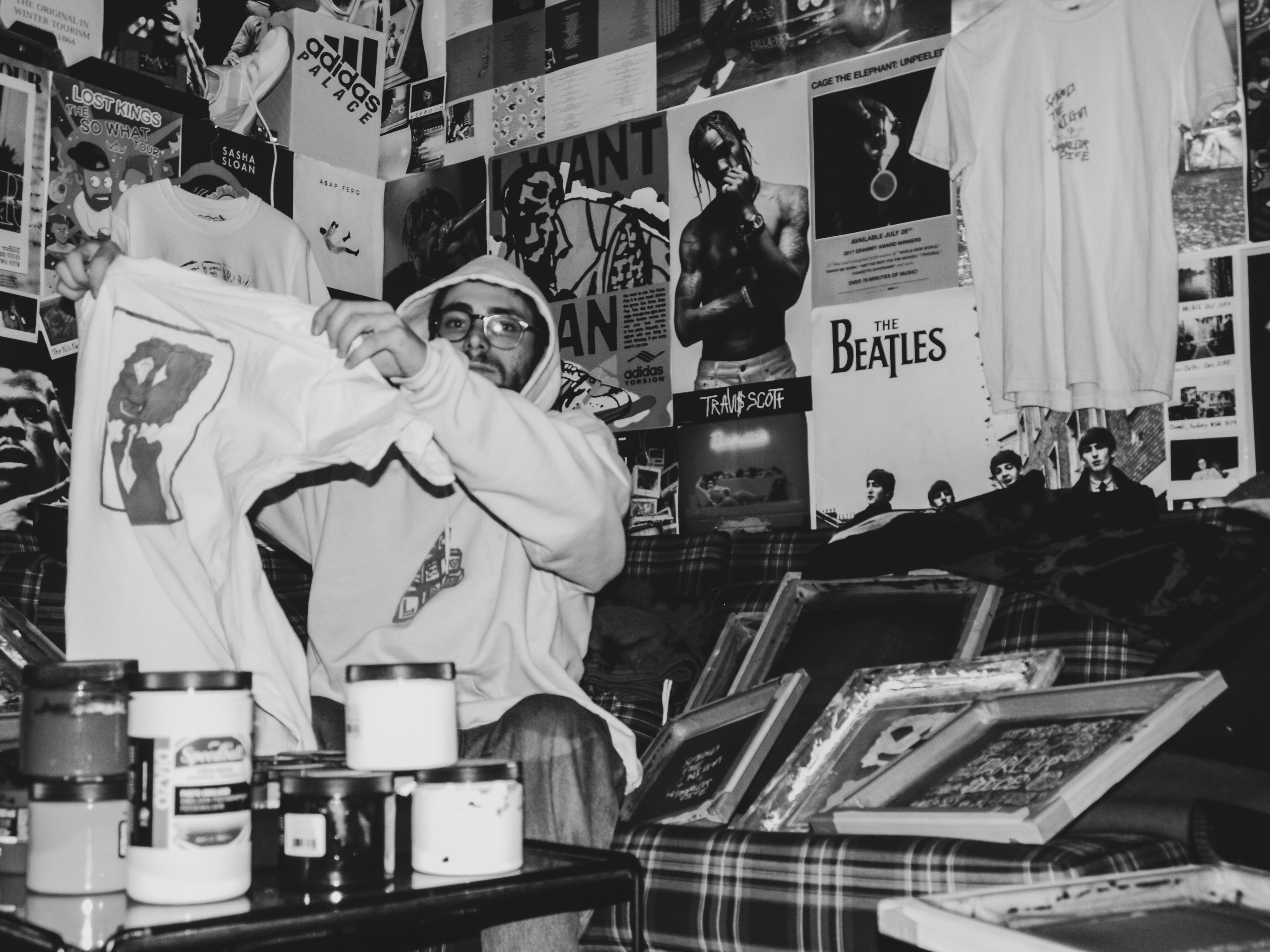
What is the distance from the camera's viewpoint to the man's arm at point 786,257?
2.89 metres

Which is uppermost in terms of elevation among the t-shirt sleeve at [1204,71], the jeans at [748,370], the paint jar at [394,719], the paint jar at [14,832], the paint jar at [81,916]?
the t-shirt sleeve at [1204,71]

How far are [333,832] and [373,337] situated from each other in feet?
1.94

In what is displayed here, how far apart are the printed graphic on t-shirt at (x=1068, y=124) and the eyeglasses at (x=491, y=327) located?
3.91ft

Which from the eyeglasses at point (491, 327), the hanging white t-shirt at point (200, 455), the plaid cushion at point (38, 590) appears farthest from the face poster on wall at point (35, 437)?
the hanging white t-shirt at point (200, 455)

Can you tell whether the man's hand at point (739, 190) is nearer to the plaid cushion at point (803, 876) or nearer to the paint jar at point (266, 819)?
the plaid cushion at point (803, 876)

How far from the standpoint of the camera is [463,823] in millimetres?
1020

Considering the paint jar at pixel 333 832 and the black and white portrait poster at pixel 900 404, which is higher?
the black and white portrait poster at pixel 900 404

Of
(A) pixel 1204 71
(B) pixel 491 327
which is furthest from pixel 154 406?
(A) pixel 1204 71

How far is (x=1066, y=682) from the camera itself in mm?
1850

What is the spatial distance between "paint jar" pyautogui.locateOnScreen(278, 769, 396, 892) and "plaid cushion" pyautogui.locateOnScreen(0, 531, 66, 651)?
1.51 m

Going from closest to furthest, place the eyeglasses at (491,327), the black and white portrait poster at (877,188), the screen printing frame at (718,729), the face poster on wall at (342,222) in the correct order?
the screen printing frame at (718,729) < the eyeglasses at (491,327) < the black and white portrait poster at (877,188) < the face poster on wall at (342,222)

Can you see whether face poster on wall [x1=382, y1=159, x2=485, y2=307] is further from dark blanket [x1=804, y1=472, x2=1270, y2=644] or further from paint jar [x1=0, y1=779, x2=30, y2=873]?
paint jar [x1=0, y1=779, x2=30, y2=873]

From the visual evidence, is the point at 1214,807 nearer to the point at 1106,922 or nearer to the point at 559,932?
the point at 1106,922

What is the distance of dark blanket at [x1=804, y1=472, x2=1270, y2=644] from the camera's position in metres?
1.79
